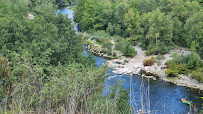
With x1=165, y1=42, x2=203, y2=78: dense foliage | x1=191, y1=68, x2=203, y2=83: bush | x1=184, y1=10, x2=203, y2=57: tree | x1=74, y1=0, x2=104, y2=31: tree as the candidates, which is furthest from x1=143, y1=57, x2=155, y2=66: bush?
x1=74, y1=0, x2=104, y2=31: tree

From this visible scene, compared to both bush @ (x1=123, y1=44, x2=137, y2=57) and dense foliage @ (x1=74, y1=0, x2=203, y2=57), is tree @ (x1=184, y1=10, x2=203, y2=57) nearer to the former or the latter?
dense foliage @ (x1=74, y1=0, x2=203, y2=57)

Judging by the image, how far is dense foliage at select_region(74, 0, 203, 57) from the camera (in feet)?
120

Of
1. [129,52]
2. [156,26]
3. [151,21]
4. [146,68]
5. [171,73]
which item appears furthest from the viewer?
[151,21]

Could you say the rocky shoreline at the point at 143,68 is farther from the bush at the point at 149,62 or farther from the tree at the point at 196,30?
the tree at the point at 196,30

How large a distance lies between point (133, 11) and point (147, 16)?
5.23 meters

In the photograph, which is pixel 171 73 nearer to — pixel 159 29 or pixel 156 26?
pixel 159 29

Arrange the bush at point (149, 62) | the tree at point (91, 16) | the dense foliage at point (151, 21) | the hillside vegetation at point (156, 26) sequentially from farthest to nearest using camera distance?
the tree at point (91, 16)
the dense foliage at point (151, 21)
the bush at point (149, 62)
the hillside vegetation at point (156, 26)

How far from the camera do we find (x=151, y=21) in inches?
1485

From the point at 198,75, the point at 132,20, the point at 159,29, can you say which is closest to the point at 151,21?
the point at 159,29

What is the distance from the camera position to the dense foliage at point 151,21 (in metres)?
36.6

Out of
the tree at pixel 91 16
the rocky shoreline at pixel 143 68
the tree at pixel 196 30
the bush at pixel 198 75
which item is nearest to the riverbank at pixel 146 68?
the rocky shoreline at pixel 143 68

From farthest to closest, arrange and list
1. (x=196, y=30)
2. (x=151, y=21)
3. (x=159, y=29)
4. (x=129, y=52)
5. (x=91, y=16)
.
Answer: (x=91, y=16)
(x=151, y=21)
(x=159, y=29)
(x=129, y=52)
(x=196, y=30)

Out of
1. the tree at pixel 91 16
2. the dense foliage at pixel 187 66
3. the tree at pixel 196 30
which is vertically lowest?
the dense foliage at pixel 187 66

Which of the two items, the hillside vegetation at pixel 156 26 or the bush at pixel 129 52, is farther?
the bush at pixel 129 52
